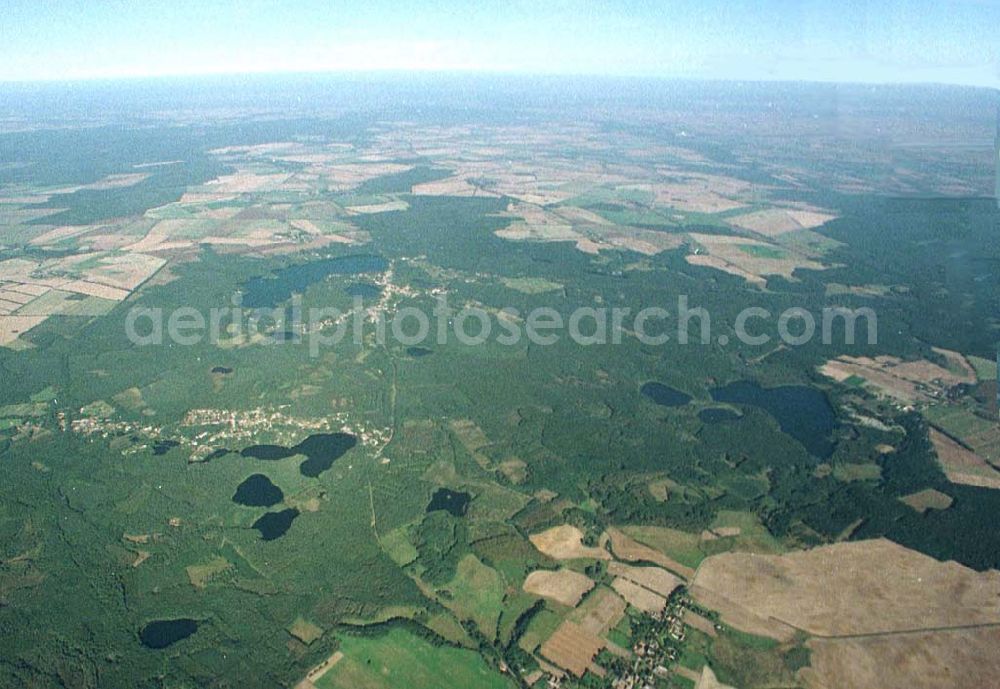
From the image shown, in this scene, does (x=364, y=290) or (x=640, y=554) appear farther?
(x=364, y=290)

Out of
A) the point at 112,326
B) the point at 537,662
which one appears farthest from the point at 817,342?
the point at 112,326

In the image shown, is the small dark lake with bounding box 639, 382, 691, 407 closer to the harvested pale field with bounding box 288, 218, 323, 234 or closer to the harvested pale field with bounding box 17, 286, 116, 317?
the harvested pale field with bounding box 17, 286, 116, 317

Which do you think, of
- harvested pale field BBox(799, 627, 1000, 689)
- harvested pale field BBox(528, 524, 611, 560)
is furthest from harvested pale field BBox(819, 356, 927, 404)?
harvested pale field BBox(528, 524, 611, 560)

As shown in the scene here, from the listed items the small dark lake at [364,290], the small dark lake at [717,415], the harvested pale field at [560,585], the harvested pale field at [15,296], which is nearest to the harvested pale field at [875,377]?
the small dark lake at [717,415]

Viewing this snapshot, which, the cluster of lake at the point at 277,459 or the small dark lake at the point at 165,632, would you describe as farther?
the cluster of lake at the point at 277,459

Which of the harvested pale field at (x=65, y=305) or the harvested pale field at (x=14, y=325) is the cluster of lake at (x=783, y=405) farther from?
the harvested pale field at (x=14, y=325)

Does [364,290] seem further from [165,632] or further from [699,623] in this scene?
[699,623]

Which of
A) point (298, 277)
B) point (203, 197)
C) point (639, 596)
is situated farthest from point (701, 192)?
point (639, 596)
